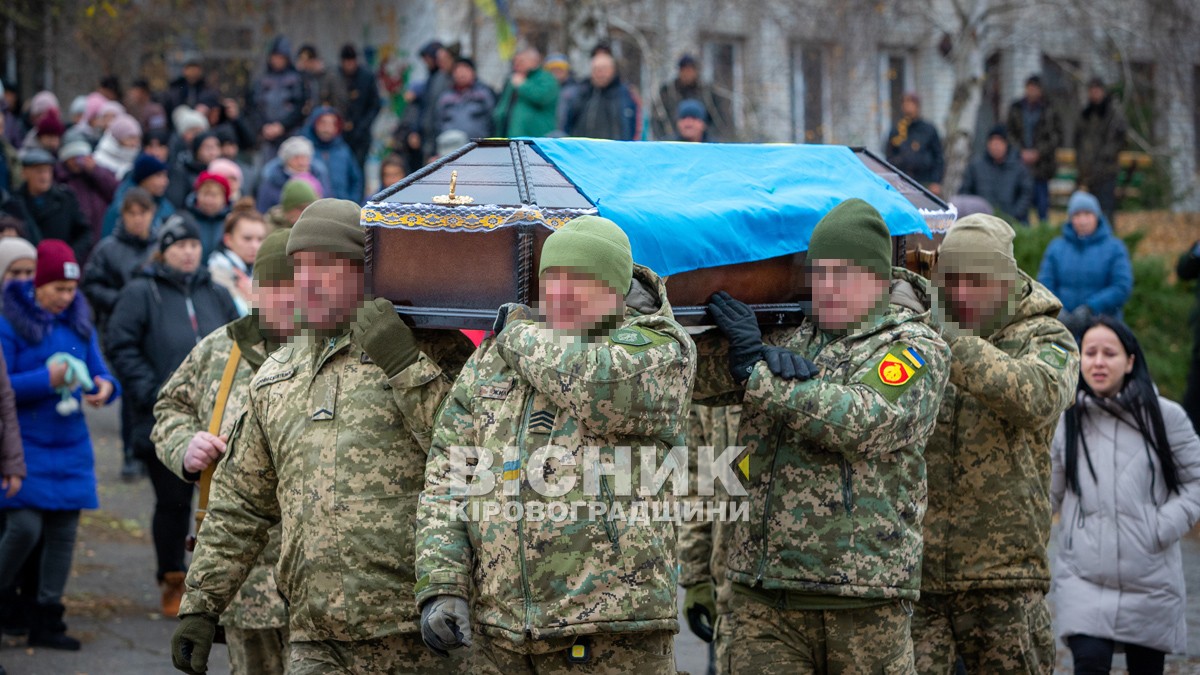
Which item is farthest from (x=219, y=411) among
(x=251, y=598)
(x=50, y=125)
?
(x=50, y=125)

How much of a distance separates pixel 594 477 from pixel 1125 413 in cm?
271

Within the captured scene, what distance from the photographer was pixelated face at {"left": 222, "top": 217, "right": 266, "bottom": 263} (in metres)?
7.52

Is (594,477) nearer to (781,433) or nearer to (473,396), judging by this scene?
(473,396)

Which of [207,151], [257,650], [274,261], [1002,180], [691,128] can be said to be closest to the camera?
[274,261]

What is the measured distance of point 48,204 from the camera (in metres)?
11.4

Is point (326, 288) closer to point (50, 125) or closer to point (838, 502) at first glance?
point (838, 502)

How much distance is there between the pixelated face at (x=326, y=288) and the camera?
3971 millimetres

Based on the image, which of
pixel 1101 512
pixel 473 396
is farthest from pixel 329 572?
pixel 1101 512

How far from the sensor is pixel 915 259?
5051 millimetres

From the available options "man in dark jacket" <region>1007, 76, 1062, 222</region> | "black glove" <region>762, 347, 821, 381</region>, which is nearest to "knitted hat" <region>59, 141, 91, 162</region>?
"man in dark jacket" <region>1007, 76, 1062, 222</region>

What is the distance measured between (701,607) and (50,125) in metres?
10.1

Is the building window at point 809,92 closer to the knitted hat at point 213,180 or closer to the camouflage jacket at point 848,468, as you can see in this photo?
the knitted hat at point 213,180

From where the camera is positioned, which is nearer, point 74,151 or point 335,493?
point 335,493

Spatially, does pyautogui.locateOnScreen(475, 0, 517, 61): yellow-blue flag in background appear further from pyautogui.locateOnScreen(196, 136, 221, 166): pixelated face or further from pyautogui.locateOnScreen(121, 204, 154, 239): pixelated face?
pyautogui.locateOnScreen(121, 204, 154, 239): pixelated face
